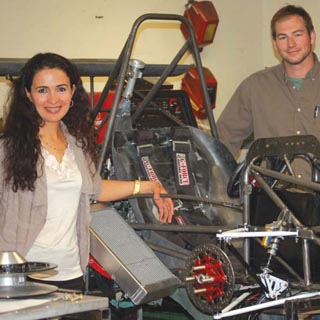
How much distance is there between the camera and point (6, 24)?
6.66m

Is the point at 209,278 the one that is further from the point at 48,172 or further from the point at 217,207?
the point at 217,207

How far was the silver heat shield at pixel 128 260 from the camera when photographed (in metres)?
3.56

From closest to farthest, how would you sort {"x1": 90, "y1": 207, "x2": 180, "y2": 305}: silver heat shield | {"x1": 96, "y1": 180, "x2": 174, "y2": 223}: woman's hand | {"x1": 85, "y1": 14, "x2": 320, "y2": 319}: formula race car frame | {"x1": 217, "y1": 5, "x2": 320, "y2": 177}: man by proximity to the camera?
{"x1": 85, "y1": 14, "x2": 320, "y2": 319}: formula race car frame → {"x1": 90, "y1": 207, "x2": 180, "y2": 305}: silver heat shield → {"x1": 96, "y1": 180, "x2": 174, "y2": 223}: woman's hand → {"x1": 217, "y1": 5, "x2": 320, "y2": 177}: man

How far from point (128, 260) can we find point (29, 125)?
781 millimetres

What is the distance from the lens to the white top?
10.5ft

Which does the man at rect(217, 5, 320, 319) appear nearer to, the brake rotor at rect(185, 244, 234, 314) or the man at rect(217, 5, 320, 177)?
the man at rect(217, 5, 320, 177)

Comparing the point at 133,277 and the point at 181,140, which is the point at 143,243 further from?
the point at 181,140

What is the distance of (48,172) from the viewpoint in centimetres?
328

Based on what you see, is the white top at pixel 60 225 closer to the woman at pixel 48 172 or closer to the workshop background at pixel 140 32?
the woman at pixel 48 172

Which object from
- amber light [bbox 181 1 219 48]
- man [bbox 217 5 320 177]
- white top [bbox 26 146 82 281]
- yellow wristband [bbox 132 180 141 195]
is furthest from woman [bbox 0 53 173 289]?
amber light [bbox 181 1 219 48]

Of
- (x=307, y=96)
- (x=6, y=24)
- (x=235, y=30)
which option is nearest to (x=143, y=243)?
(x=307, y=96)

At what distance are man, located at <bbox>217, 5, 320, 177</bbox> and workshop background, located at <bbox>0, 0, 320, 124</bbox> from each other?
2.57m

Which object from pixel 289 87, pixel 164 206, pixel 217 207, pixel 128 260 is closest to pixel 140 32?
pixel 289 87

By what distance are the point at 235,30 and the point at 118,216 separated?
4436 millimetres
